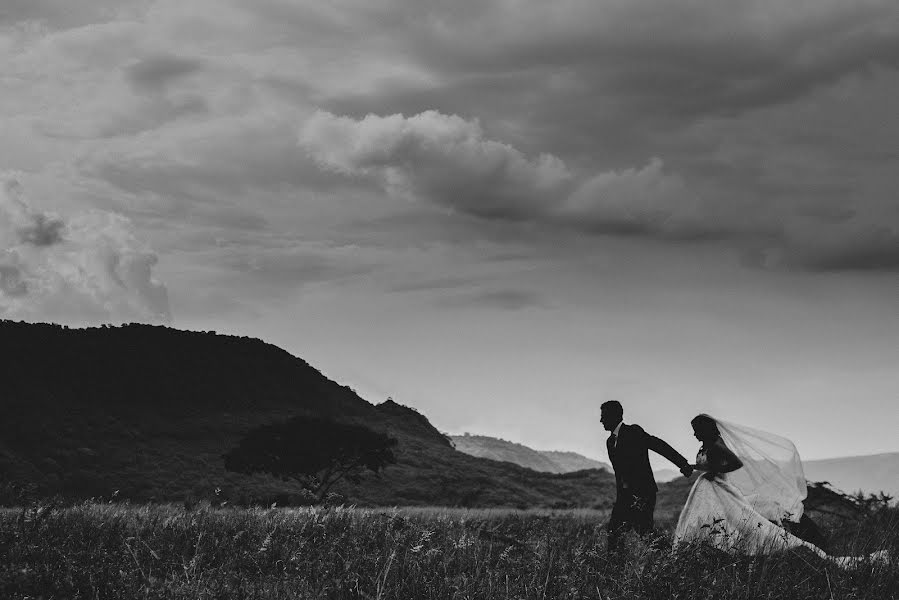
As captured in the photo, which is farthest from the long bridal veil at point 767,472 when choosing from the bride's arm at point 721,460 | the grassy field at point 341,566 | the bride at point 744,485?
the grassy field at point 341,566

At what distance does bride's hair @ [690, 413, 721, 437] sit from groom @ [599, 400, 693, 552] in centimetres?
66

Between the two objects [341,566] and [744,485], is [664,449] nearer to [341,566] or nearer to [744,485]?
[744,485]

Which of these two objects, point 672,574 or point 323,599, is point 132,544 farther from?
point 672,574

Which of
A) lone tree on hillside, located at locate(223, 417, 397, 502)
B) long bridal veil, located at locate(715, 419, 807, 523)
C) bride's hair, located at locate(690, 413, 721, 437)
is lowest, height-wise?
lone tree on hillside, located at locate(223, 417, 397, 502)

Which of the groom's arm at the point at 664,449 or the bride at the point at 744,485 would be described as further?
the groom's arm at the point at 664,449

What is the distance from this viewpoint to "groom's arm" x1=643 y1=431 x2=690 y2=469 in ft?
28.3

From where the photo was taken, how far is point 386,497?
87000 mm

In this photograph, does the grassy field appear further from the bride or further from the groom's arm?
the groom's arm

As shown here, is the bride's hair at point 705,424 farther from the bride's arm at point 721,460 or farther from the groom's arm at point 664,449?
the groom's arm at point 664,449

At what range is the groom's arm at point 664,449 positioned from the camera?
8.62m

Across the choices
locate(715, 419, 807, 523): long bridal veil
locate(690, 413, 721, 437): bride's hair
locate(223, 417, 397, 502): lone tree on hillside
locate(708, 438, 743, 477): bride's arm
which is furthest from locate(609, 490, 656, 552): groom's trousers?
locate(223, 417, 397, 502): lone tree on hillside

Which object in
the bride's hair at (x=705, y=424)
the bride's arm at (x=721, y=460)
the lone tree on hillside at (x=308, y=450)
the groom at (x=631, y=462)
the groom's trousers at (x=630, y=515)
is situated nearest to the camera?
the groom's trousers at (x=630, y=515)

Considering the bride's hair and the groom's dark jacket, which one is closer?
the groom's dark jacket

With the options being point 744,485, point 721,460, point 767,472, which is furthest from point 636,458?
point 767,472
